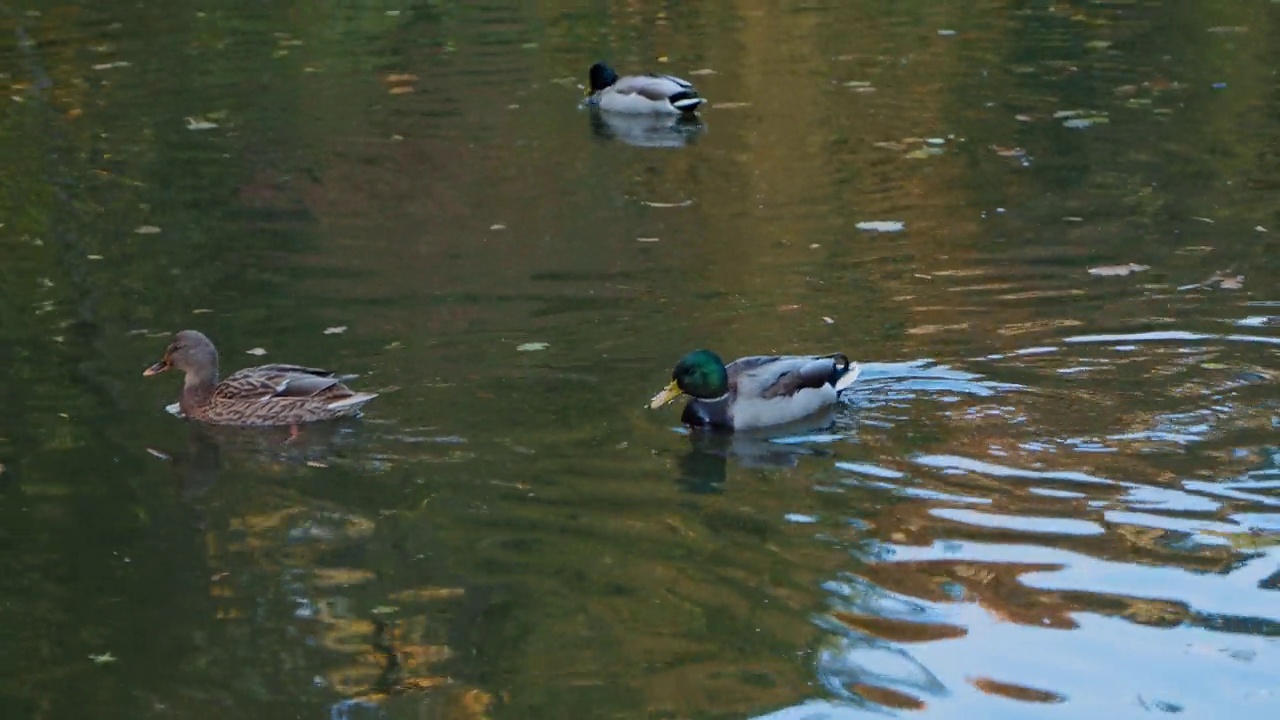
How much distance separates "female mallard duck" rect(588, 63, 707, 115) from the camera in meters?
16.3

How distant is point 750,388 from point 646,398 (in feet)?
1.78

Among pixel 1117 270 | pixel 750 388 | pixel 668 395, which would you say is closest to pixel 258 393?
pixel 668 395

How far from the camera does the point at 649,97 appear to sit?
1639 centimetres

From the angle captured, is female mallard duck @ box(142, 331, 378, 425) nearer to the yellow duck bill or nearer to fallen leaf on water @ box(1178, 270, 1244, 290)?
the yellow duck bill

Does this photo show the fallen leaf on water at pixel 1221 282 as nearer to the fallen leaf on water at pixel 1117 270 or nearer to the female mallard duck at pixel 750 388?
the fallen leaf on water at pixel 1117 270

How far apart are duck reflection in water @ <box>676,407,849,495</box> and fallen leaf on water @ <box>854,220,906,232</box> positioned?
10.8 feet

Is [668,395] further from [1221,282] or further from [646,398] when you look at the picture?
[1221,282]

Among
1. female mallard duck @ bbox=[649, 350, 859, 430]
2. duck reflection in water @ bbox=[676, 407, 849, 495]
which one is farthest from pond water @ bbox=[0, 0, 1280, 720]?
female mallard duck @ bbox=[649, 350, 859, 430]

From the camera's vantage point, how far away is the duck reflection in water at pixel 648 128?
1571 cm

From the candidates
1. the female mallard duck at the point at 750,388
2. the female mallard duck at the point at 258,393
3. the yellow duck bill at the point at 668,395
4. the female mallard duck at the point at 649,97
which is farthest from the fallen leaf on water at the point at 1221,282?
the female mallard duck at the point at 649,97

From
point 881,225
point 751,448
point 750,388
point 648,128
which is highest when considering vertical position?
point 750,388

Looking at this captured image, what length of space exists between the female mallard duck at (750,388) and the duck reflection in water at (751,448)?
2.1 inches

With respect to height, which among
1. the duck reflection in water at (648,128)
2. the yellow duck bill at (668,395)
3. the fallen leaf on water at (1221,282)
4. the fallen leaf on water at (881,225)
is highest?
the fallen leaf on water at (1221,282)

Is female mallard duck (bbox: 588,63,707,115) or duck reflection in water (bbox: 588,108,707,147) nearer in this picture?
duck reflection in water (bbox: 588,108,707,147)
